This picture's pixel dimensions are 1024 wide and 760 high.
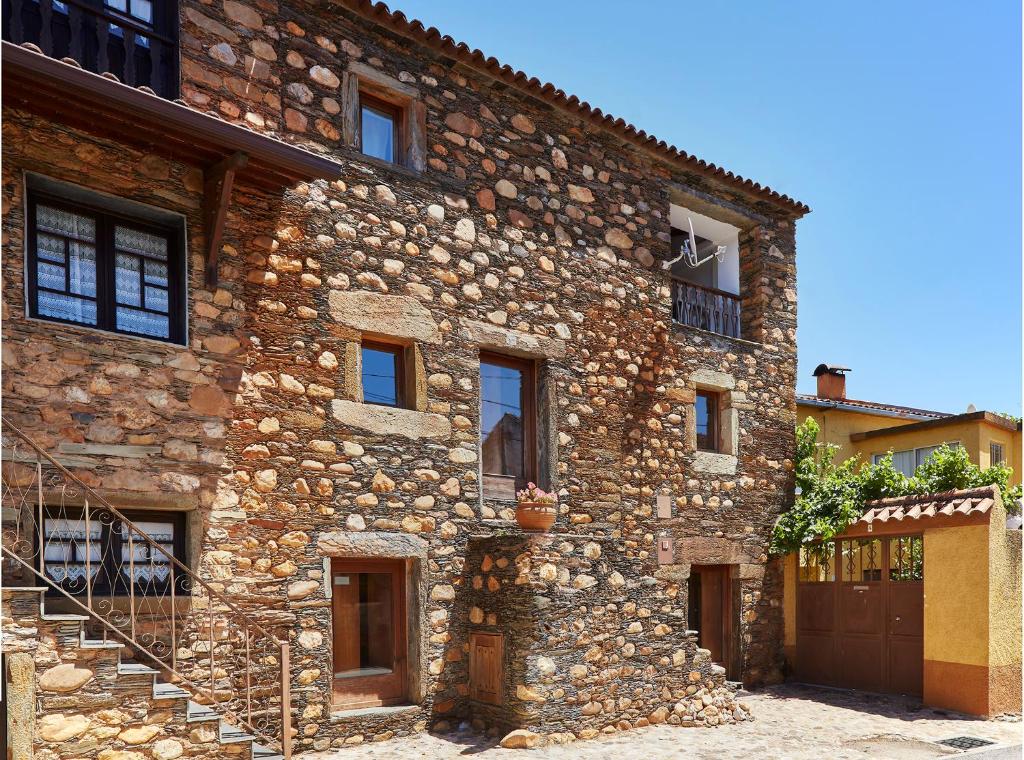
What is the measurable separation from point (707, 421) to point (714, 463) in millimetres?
639

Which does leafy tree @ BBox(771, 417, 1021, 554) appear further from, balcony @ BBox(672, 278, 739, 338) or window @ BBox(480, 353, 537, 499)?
window @ BBox(480, 353, 537, 499)

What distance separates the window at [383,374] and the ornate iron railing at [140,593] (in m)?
2.23

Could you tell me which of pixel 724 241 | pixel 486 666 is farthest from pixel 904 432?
pixel 486 666

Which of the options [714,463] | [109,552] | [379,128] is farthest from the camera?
[714,463]

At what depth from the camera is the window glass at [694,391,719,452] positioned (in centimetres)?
1085

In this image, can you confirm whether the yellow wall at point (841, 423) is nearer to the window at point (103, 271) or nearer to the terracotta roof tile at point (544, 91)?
the terracotta roof tile at point (544, 91)

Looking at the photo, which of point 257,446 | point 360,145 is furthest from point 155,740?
point 360,145

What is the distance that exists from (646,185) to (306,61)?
4492 millimetres

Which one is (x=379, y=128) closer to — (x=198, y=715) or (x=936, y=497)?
(x=198, y=715)

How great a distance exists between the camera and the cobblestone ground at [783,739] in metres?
6.98

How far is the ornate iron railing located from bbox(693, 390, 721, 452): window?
622 cm

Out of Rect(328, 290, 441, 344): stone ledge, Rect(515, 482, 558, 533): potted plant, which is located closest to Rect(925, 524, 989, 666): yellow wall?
Rect(515, 482, 558, 533): potted plant

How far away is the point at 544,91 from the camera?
895 cm

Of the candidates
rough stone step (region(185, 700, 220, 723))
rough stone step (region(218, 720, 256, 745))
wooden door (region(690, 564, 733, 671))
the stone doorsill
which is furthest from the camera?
wooden door (region(690, 564, 733, 671))
